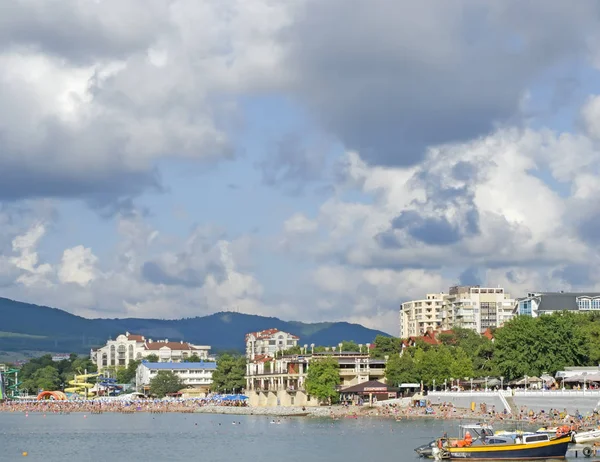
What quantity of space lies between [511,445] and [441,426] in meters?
35.1

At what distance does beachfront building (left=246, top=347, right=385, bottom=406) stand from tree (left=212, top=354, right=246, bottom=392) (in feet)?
51.0

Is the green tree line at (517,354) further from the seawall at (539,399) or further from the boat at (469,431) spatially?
the boat at (469,431)

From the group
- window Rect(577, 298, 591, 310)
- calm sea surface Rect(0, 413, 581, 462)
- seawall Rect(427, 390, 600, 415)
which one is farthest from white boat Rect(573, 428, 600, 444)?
window Rect(577, 298, 591, 310)

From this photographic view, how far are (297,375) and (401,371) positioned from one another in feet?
67.6

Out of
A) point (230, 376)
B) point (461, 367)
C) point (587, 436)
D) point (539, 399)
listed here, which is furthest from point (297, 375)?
point (587, 436)

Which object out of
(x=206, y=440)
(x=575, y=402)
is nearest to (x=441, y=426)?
(x=575, y=402)

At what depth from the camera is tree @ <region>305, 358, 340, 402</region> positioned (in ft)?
483

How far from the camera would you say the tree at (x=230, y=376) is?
620 ft

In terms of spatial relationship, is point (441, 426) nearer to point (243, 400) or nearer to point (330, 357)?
point (330, 357)

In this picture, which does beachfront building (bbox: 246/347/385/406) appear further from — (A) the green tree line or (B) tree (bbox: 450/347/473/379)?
(B) tree (bbox: 450/347/473/379)

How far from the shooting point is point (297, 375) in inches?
6216

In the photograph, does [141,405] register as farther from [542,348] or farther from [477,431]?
[477,431]

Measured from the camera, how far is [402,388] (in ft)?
472

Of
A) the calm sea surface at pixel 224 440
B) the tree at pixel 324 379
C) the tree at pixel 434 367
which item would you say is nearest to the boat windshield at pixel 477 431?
the calm sea surface at pixel 224 440
